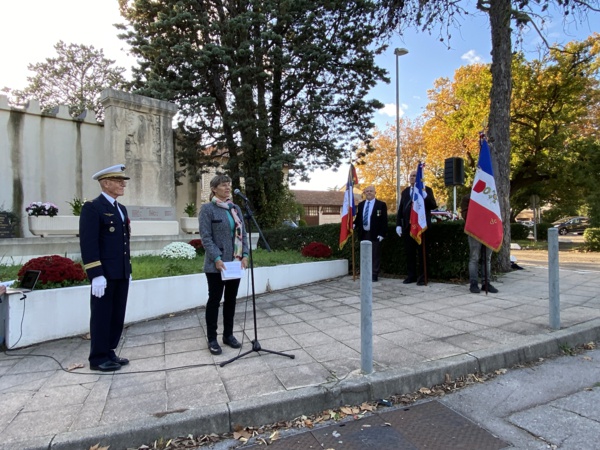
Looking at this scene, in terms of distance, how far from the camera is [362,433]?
2.79 m

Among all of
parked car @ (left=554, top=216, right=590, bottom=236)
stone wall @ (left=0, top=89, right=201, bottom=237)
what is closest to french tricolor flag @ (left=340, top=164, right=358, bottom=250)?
stone wall @ (left=0, top=89, right=201, bottom=237)

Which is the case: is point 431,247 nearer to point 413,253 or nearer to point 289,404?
point 413,253

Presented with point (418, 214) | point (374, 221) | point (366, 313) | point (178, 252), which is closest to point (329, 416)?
point (366, 313)

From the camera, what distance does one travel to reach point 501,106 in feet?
28.2

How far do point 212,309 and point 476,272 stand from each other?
16.7 feet

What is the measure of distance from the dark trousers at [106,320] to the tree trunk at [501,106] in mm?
8093

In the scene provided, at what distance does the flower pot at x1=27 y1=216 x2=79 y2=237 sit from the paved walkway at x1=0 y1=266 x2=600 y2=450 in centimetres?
551

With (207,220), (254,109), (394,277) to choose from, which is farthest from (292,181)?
(207,220)

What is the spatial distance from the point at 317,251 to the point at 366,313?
606 centimetres

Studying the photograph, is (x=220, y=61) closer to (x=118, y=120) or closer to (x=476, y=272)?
(x=118, y=120)

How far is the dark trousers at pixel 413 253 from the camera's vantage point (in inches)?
309

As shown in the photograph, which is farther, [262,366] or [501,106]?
[501,106]

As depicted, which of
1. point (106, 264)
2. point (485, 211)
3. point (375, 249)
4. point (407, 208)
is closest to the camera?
point (106, 264)

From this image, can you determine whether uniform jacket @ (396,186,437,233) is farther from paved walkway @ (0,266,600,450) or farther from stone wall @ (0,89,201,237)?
stone wall @ (0,89,201,237)
